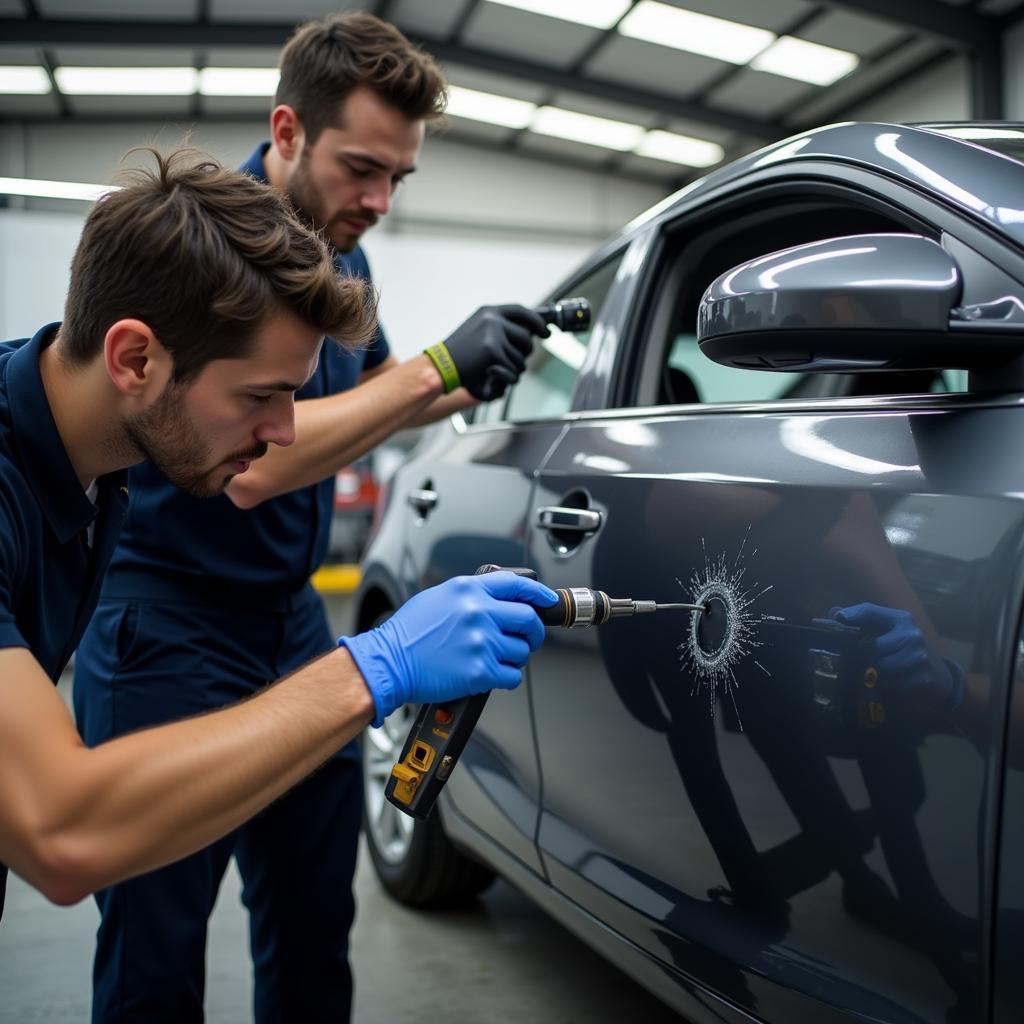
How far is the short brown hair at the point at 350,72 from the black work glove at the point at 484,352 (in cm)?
44

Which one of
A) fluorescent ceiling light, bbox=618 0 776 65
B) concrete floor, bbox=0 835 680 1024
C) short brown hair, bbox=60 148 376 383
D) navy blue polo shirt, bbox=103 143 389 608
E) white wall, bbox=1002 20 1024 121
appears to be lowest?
concrete floor, bbox=0 835 680 1024

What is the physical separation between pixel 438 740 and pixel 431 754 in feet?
0.06

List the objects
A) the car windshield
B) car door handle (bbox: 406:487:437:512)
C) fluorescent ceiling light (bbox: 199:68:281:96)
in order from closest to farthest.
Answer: the car windshield
car door handle (bbox: 406:487:437:512)
fluorescent ceiling light (bbox: 199:68:281:96)

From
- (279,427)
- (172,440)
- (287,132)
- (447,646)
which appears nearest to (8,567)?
(172,440)

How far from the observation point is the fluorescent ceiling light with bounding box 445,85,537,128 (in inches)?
523

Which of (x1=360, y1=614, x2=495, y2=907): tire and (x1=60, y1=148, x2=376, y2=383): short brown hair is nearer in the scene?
(x1=60, y1=148, x2=376, y2=383): short brown hair

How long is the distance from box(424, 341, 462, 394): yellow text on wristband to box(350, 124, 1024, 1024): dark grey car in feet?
0.77

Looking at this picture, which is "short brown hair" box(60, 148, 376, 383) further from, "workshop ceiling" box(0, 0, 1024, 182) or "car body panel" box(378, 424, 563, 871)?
"workshop ceiling" box(0, 0, 1024, 182)

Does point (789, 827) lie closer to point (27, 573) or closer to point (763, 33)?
point (27, 573)

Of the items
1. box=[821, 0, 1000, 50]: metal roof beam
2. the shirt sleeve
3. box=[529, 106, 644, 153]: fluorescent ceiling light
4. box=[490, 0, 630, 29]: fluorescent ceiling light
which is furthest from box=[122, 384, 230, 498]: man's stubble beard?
box=[529, 106, 644, 153]: fluorescent ceiling light

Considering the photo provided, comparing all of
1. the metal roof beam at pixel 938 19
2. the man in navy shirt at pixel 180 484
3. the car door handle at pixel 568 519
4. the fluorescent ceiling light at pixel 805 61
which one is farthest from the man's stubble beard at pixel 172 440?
the fluorescent ceiling light at pixel 805 61

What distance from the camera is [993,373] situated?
1.15m

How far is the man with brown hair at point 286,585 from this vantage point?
5.61 ft

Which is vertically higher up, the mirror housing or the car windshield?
the car windshield
